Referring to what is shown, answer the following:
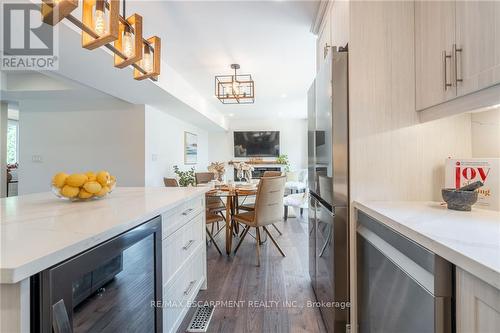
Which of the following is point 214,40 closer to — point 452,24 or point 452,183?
point 452,24

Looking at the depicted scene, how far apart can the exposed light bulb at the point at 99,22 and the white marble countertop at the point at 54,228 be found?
822mm

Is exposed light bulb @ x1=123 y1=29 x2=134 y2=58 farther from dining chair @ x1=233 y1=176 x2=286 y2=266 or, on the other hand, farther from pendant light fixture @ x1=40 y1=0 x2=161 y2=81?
dining chair @ x1=233 y1=176 x2=286 y2=266

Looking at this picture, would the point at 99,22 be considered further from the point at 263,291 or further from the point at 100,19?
the point at 263,291

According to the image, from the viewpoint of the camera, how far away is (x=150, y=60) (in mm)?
1679

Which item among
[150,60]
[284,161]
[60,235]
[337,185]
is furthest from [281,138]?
[60,235]

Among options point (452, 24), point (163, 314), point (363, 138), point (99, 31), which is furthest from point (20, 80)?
point (452, 24)

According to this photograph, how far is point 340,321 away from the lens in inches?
56.8

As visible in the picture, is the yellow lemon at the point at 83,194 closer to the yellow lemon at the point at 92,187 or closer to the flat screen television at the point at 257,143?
the yellow lemon at the point at 92,187

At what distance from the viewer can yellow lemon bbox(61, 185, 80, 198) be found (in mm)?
1283

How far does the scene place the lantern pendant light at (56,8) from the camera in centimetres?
96

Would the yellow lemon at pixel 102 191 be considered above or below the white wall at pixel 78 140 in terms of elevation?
below

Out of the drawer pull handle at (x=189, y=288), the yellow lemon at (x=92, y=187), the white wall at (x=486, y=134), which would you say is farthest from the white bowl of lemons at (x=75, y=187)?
the white wall at (x=486, y=134)

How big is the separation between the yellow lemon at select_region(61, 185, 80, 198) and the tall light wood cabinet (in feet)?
6.08

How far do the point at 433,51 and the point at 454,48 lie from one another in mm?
164
